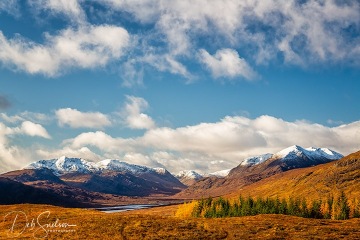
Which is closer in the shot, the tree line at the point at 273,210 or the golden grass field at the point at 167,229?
the golden grass field at the point at 167,229

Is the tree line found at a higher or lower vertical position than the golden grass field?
higher

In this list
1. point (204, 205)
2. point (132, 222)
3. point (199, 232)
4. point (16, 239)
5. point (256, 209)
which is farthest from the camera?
point (204, 205)

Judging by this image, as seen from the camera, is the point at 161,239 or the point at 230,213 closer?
the point at 161,239

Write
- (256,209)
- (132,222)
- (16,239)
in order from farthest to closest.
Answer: (256,209), (132,222), (16,239)

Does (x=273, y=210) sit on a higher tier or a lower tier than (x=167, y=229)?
higher

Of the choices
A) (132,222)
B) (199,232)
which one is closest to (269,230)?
(199,232)

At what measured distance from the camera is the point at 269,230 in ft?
221

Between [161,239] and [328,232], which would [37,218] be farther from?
[328,232]

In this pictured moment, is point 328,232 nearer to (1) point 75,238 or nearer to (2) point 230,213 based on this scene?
(1) point 75,238

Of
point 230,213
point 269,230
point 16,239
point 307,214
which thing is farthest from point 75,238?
point 307,214

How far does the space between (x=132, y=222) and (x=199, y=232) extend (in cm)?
1554

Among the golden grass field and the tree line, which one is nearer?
the golden grass field

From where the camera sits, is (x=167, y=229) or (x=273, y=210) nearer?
(x=167, y=229)

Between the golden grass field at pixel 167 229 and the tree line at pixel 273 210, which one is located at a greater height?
the tree line at pixel 273 210
